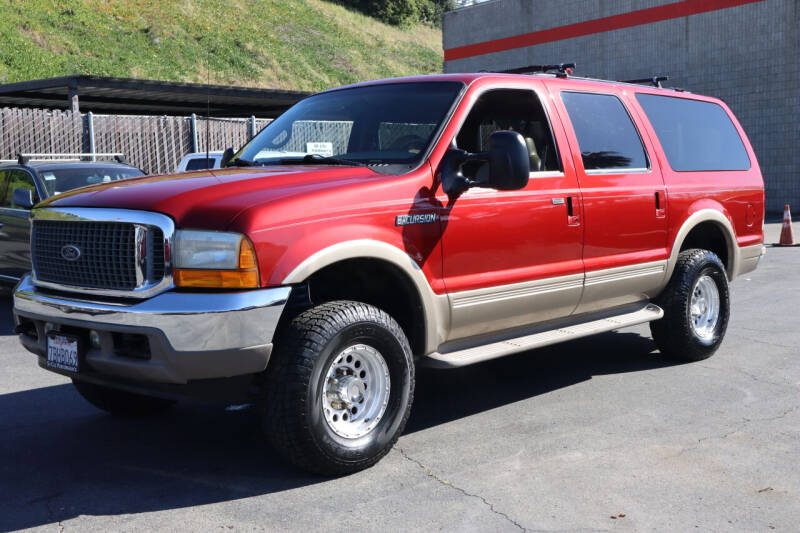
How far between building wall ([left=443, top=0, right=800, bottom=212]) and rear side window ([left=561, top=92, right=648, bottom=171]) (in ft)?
55.5

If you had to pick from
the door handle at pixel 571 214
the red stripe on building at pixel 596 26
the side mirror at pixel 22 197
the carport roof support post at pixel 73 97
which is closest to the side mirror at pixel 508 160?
the door handle at pixel 571 214

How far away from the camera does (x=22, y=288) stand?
4.59 m

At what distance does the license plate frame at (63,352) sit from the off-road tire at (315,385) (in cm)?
91

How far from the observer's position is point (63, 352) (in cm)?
417

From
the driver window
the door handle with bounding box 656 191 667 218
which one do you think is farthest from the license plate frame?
the door handle with bounding box 656 191 667 218

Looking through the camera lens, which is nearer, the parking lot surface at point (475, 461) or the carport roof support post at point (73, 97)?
the parking lot surface at point (475, 461)

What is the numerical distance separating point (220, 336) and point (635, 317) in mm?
3299

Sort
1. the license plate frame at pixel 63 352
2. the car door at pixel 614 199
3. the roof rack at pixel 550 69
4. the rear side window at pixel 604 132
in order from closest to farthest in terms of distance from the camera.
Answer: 1. the license plate frame at pixel 63 352
2. the car door at pixel 614 199
3. the rear side window at pixel 604 132
4. the roof rack at pixel 550 69

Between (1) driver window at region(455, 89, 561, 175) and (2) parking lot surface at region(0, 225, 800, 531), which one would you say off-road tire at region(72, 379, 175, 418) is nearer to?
(2) parking lot surface at region(0, 225, 800, 531)

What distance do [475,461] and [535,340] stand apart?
1072 mm

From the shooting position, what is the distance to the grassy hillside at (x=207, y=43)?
121 ft

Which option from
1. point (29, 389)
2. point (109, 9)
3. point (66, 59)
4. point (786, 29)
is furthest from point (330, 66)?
point (29, 389)

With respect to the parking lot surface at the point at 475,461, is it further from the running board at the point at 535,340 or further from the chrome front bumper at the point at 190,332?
the chrome front bumper at the point at 190,332

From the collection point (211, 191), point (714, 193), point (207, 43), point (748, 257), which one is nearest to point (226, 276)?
point (211, 191)
